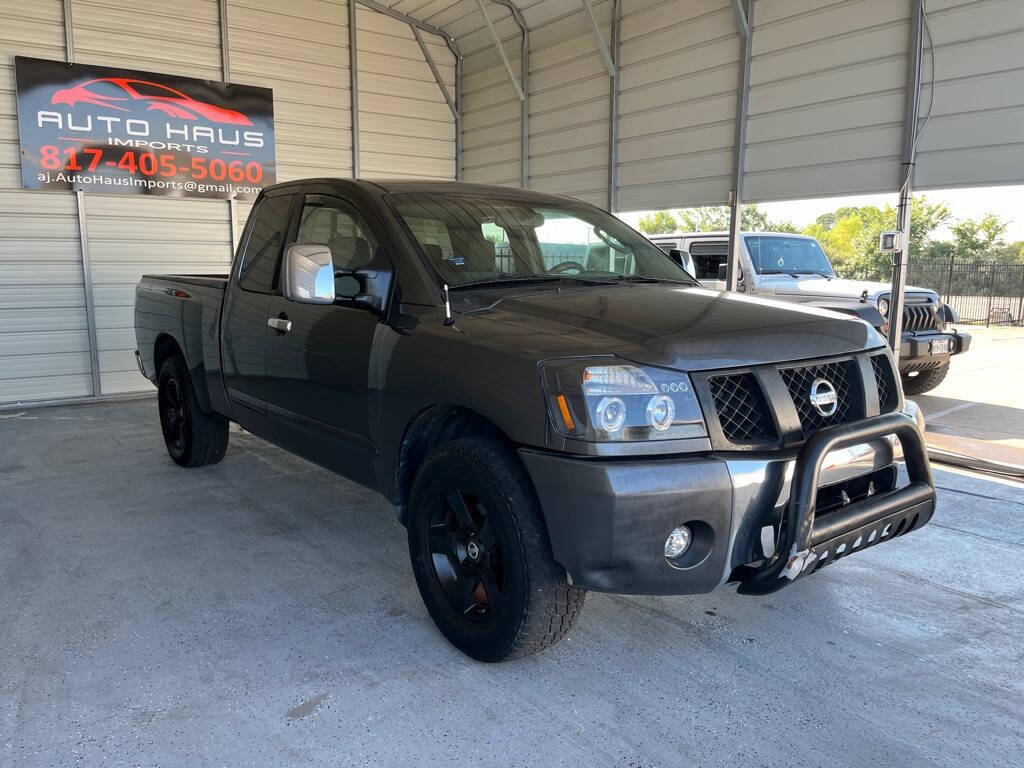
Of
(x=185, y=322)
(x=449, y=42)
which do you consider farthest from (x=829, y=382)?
(x=449, y=42)

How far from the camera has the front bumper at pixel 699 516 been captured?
2254 mm

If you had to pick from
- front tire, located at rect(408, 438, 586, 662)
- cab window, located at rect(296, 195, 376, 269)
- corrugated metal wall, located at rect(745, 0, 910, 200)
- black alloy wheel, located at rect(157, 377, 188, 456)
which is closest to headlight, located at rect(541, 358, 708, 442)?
front tire, located at rect(408, 438, 586, 662)

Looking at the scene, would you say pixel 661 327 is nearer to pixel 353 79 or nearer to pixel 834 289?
pixel 834 289

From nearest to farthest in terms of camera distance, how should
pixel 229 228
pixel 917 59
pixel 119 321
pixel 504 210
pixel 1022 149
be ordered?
pixel 504 210 < pixel 1022 149 < pixel 917 59 < pixel 119 321 < pixel 229 228

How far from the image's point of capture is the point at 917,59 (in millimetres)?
5996

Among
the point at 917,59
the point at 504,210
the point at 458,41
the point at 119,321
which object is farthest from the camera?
the point at 458,41

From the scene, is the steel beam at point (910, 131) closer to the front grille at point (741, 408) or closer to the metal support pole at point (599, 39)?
the metal support pole at point (599, 39)

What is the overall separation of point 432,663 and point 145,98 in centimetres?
837

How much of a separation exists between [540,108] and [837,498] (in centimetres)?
844

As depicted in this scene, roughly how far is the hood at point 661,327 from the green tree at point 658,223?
20.3 ft

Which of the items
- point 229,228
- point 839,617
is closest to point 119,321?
point 229,228

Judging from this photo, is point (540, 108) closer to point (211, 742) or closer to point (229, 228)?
point (229, 228)

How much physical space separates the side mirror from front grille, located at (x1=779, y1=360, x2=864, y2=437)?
1794 mm

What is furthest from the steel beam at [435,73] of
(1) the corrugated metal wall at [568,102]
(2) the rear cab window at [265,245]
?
(2) the rear cab window at [265,245]
